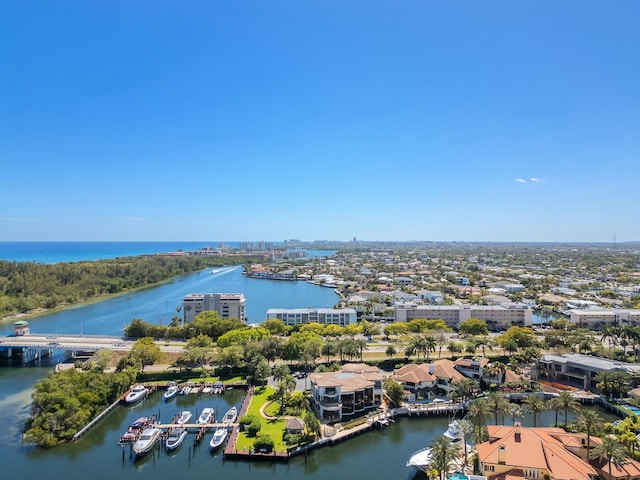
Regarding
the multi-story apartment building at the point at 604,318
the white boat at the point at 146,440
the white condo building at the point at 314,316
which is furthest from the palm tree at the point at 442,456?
the multi-story apartment building at the point at 604,318

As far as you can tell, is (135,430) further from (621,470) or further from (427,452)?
(621,470)

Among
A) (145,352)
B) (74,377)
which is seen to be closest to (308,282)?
(145,352)

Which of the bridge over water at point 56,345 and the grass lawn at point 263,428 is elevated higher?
the bridge over water at point 56,345

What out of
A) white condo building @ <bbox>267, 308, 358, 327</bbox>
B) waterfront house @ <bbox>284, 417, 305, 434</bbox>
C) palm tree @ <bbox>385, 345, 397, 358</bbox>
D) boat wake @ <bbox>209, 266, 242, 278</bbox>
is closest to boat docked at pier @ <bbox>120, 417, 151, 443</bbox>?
waterfront house @ <bbox>284, 417, 305, 434</bbox>

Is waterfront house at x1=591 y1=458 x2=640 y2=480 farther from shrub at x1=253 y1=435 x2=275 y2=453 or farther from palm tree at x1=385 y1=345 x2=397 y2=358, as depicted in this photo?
palm tree at x1=385 y1=345 x2=397 y2=358

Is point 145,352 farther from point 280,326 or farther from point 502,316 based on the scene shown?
point 502,316

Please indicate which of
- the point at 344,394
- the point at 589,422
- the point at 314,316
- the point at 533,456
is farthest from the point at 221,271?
the point at 589,422

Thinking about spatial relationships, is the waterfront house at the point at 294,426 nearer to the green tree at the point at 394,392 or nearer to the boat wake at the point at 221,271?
the green tree at the point at 394,392
